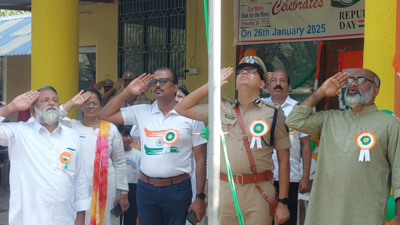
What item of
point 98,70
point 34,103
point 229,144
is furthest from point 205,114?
point 98,70

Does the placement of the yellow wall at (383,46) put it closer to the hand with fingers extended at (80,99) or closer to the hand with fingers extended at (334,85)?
the hand with fingers extended at (334,85)

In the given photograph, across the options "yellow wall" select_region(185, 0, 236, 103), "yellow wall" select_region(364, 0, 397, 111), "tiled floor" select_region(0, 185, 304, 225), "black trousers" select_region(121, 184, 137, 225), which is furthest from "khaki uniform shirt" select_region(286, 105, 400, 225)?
"yellow wall" select_region(185, 0, 236, 103)

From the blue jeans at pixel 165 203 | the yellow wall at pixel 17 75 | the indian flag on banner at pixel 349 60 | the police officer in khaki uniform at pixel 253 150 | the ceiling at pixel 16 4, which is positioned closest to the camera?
the police officer in khaki uniform at pixel 253 150

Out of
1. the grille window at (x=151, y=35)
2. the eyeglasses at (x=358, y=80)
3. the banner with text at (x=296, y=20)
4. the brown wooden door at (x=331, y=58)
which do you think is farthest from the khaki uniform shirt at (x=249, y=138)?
the grille window at (x=151, y=35)

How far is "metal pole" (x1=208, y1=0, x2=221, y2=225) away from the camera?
263 centimetres

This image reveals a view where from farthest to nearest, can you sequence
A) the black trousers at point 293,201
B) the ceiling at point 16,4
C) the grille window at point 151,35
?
the ceiling at point 16,4, the grille window at point 151,35, the black trousers at point 293,201

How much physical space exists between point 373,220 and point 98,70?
7.60 meters

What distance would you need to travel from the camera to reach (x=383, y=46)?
4352mm

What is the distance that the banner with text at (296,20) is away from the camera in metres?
7.25

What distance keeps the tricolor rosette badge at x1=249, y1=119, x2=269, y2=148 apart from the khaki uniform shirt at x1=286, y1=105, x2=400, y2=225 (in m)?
0.30

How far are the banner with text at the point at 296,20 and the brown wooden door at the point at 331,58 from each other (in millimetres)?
321

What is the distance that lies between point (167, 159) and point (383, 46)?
1924mm

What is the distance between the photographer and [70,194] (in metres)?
4.37

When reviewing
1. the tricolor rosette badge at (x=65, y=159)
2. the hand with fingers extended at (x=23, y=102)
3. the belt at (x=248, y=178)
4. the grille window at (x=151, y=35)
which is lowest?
the belt at (x=248, y=178)
